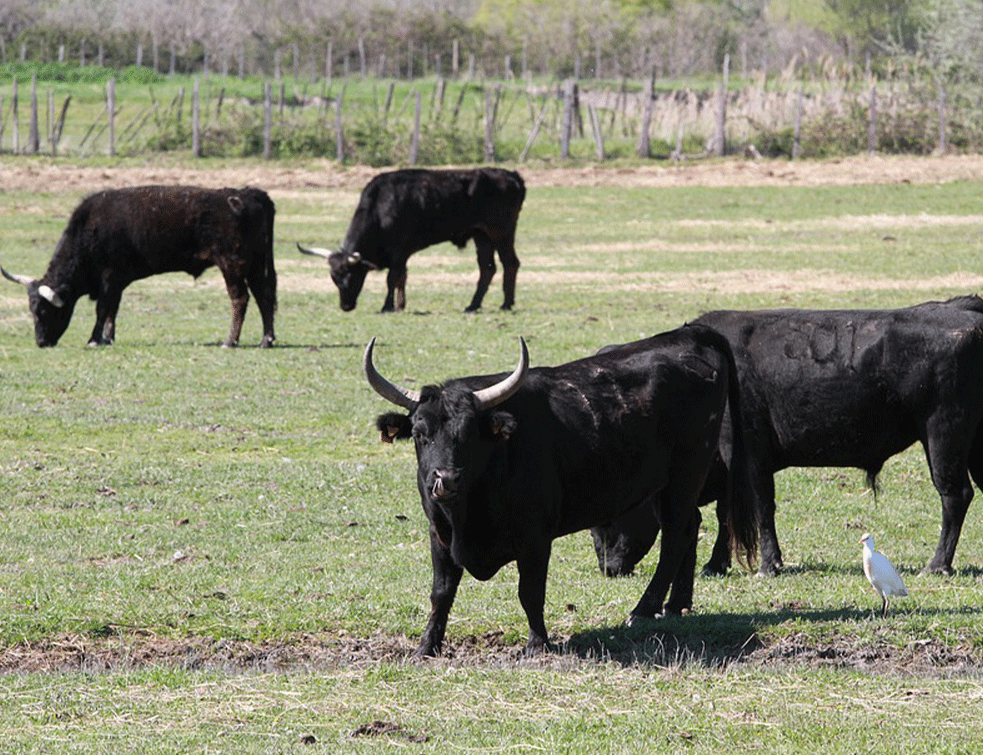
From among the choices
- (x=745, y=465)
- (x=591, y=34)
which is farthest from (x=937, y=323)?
(x=591, y=34)

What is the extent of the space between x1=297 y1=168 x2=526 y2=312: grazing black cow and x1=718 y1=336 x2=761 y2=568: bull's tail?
1530 cm

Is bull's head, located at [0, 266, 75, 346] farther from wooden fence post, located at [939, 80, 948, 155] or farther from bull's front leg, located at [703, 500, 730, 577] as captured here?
wooden fence post, located at [939, 80, 948, 155]

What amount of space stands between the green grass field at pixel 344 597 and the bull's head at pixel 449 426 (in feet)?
3.43

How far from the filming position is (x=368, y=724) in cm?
720

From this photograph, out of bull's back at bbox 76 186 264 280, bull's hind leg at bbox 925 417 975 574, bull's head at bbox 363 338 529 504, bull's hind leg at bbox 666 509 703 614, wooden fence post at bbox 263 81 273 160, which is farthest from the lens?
wooden fence post at bbox 263 81 273 160

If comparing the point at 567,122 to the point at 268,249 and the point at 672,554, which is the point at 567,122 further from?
the point at 672,554

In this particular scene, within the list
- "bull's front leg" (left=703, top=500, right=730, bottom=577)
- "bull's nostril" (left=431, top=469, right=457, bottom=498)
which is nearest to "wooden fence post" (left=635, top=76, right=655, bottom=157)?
"bull's front leg" (left=703, top=500, right=730, bottom=577)

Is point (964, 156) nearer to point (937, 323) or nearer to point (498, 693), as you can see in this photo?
point (937, 323)

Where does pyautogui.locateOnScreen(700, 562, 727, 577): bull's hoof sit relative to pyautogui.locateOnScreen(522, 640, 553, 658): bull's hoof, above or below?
below

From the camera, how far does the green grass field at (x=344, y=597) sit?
7.28 m

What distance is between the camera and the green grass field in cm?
728

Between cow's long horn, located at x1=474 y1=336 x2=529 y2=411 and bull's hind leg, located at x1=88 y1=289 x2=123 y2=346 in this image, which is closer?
cow's long horn, located at x1=474 y1=336 x2=529 y2=411

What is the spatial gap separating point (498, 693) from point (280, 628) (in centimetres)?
193

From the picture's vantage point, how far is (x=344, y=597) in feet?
32.0
